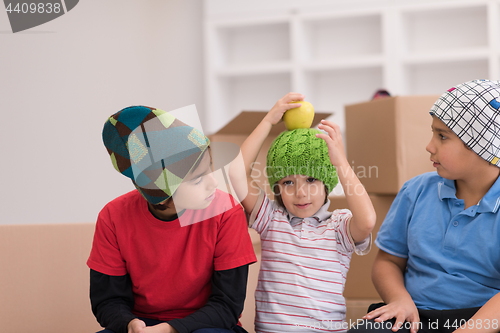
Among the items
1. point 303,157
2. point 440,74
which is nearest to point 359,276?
point 303,157

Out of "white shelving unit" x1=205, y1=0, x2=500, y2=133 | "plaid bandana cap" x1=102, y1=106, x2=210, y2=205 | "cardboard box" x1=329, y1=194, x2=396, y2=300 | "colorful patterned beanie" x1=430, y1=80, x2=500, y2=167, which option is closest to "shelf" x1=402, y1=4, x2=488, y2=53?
"white shelving unit" x1=205, y1=0, x2=500, y2=133

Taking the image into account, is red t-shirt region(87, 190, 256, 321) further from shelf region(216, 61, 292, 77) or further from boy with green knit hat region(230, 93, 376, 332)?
shelf region(216, 61, 292, 77)

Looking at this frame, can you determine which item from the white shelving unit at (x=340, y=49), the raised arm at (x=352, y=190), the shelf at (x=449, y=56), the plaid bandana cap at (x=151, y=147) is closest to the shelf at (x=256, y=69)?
the white shelving unit at (x=340, y=49)

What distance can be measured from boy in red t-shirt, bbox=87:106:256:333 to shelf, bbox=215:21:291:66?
1.55 m

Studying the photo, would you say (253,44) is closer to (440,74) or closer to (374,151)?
(440,74)

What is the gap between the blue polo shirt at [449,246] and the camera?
781mm

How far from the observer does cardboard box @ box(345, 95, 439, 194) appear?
41.8 inches

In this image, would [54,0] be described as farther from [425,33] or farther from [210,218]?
[425,33]

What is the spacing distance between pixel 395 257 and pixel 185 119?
1.69 ft

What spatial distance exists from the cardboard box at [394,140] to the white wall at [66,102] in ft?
2.15

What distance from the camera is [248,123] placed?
4.09 feet

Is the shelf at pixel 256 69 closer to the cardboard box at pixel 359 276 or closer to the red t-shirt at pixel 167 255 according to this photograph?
the cardboard box at pixel 359 276

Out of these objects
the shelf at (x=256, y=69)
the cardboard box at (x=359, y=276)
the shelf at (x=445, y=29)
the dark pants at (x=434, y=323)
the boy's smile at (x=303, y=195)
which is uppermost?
the shelf at (x=445, y=29)

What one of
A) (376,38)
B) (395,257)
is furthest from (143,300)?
(376,38)
